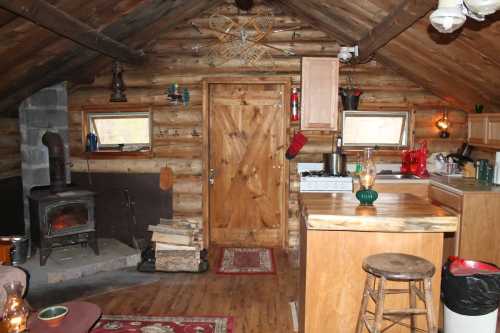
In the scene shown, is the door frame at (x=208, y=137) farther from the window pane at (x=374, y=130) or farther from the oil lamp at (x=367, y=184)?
the oil lamp at (x=367, y=184)

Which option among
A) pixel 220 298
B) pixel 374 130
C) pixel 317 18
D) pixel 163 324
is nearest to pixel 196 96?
pixel 317 18

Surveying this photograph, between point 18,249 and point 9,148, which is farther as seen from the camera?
point 9,148

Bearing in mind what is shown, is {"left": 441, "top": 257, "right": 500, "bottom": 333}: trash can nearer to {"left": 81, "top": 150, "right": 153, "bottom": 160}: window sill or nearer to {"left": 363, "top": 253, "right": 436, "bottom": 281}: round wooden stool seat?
A: {"left": 363, "top": 253, "right": 436, "bottom": 281}: round wooden stool seat

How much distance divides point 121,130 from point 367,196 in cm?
418

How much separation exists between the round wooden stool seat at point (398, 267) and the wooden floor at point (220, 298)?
138 centimetres

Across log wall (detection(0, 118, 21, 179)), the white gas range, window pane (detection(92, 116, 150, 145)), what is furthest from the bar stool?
log wall (detection(0, 118, 21, 179))

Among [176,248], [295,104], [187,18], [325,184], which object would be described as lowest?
[176,248]

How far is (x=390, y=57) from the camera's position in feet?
17.2

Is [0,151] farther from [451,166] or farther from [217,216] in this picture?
[451,166]

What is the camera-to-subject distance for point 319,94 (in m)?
5.61

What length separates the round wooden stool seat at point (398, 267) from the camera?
2.53 meters

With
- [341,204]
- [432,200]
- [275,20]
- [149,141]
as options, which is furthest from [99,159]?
[432,200]

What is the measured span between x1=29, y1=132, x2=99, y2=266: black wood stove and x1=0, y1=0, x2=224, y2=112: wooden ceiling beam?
618 mm

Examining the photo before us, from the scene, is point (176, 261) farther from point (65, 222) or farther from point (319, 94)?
point (319, 94)
